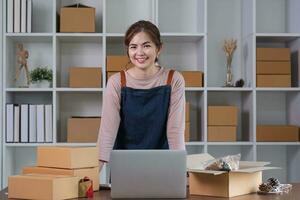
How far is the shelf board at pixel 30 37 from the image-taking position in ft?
13.1

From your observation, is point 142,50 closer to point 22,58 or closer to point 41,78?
point 41,78

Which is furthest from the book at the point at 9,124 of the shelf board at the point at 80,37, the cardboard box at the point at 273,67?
the cardboard box at the point at 273,67

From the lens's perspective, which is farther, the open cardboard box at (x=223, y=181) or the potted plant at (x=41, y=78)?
the potted plant at (x=41, y=78)

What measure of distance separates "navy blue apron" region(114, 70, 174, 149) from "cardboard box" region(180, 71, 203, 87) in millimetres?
1534

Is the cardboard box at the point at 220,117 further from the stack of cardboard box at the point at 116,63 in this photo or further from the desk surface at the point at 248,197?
the desk surface at the point at 248,197

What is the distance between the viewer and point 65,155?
1.87 m

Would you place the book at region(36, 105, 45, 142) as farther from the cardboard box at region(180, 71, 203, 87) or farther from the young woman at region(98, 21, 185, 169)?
Result: the young woman at region(98, 21, 185, 169)

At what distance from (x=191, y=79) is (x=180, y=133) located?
1.67 metres

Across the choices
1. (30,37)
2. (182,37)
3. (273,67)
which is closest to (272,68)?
(273,67)

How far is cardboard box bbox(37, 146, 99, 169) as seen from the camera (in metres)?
1.87

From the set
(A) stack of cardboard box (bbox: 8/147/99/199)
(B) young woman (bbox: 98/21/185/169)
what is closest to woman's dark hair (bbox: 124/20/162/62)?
(B) young woman (bbox: 98/21/185/169)

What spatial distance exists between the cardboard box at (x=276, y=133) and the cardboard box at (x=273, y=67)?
42 cm

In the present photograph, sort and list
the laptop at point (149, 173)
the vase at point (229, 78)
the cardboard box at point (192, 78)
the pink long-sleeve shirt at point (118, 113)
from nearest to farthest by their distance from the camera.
A: the laptop at point (149, 173) → the pink long-sleeve shirt at point (118, 113) → the cardboard box at point (192, 78) → the vase at point (229, 78)

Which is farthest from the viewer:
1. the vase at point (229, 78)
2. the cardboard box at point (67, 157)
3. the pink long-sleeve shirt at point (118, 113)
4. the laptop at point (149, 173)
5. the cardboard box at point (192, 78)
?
the vase at point (229, 78)
